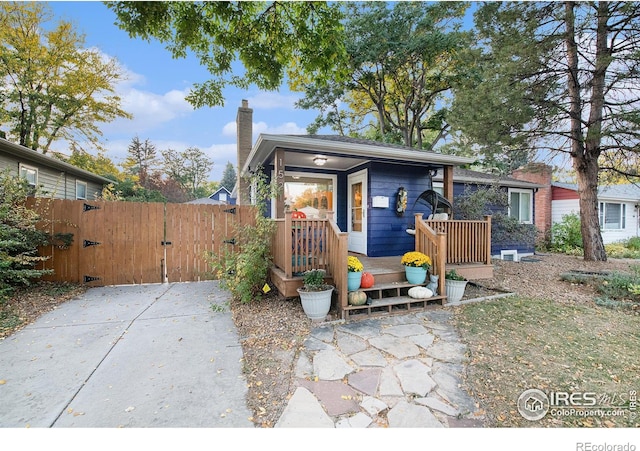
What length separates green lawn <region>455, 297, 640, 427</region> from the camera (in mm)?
2164

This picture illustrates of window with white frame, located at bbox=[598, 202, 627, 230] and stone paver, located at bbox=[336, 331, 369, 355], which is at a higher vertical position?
window with white frame, located at bbox=[598, 202, 627, 230]

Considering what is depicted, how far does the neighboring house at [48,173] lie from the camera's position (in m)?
7.42

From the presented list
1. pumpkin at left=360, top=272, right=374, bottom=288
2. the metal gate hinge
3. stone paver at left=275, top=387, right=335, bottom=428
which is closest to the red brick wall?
pumpkin at left=360, top=272, right=374, bottom=288

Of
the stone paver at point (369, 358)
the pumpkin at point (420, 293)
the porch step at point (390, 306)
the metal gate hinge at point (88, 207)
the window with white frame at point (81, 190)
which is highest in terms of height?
the window with white frame at point (81, 190)

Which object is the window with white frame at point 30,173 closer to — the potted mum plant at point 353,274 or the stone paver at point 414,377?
the potted mum plant at point 353,274

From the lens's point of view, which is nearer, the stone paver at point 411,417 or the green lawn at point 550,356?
the stone paver at point 411,417

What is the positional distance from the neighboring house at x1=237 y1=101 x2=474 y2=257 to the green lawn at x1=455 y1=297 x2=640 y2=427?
2.66 meters

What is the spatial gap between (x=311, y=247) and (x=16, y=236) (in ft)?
15.8

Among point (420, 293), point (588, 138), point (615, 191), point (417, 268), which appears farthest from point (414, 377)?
point (615, 191)

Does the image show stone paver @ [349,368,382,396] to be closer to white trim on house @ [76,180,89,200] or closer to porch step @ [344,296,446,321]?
porch step @ [344,296,446,321]

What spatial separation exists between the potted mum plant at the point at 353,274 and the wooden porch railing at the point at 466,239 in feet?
6.79

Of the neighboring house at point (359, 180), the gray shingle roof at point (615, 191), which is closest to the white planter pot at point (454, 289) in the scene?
the neighboring house at point (359, 180)
